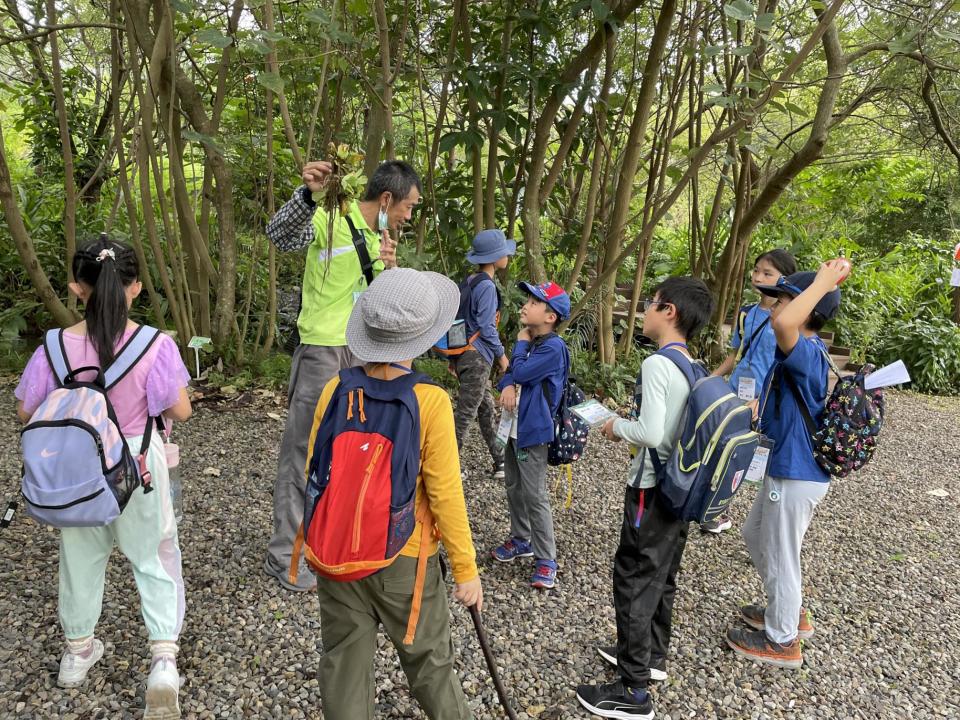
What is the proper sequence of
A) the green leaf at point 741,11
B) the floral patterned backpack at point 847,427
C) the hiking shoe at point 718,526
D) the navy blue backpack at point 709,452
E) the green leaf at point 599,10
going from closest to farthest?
the navy blue backpack at point 709,452 → the floral patterned backpack at point 847,427 → the green leaf at point 741,11 → the hiking shoe at point 718,526 → the green leaf at point 599,10

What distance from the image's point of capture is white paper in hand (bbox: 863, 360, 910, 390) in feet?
7.55

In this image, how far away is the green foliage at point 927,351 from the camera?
9227 millimetres

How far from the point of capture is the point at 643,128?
17.7 ft

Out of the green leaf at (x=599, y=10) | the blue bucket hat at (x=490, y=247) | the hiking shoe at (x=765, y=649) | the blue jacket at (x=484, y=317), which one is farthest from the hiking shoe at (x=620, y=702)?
the green leaf at (x=599, y=10)

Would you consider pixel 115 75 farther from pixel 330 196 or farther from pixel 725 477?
pixel 725 477

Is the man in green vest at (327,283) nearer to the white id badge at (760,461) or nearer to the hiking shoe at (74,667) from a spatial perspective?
the hiking shoe at (74,667)

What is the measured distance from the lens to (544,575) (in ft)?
10.2

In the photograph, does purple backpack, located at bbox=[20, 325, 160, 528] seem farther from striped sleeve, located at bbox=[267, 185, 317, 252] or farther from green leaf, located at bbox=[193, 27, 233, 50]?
green leaf, located at bbox=[193, 27, 233, 50]

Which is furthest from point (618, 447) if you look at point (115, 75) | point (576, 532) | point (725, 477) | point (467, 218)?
point (115, 75)

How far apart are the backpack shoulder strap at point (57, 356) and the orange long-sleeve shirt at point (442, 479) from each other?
2.70 feet

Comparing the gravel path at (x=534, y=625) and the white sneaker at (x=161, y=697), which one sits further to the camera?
the gravel path at (x=534, y=625)

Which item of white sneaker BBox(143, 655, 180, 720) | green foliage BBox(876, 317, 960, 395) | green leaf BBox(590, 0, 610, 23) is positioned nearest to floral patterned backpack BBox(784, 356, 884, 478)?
white sneaker BBox(143, 655, 180, 720)

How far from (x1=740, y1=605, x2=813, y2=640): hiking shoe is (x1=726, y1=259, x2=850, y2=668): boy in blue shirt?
159 mm

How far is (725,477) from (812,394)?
69 cm
